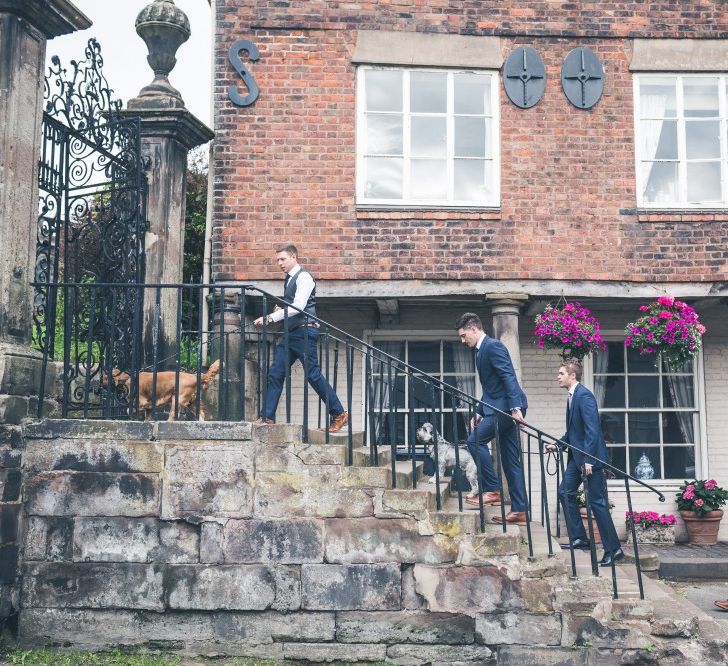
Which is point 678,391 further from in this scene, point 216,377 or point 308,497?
point 308,497

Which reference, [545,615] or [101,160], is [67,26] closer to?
[101,160]

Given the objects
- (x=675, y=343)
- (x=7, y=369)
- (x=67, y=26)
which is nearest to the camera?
(x=7, y=369)

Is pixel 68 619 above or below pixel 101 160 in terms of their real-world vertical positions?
below

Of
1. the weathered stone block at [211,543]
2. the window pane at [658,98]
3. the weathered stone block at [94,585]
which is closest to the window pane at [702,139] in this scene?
the window pane at [658,98]

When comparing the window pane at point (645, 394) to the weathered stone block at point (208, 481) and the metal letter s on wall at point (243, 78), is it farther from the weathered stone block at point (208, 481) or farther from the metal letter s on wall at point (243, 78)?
the weathered stone block at point (208, 481)

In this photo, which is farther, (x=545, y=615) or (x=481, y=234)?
(x=481, y=234)

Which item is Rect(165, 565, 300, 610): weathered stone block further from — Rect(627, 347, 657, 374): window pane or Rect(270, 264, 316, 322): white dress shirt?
Rect(627, 347, 657, 374): window pane

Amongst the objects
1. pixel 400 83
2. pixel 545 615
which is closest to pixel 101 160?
pixel 400 83

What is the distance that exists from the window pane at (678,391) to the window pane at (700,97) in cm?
309

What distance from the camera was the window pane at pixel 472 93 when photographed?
32.3ft

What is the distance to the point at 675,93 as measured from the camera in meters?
9.95

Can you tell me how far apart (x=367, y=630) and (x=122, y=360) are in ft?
10.8

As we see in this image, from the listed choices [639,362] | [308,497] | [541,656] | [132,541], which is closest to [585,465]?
[541,656]

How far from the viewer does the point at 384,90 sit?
9.78m
